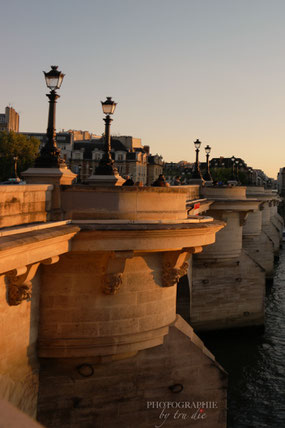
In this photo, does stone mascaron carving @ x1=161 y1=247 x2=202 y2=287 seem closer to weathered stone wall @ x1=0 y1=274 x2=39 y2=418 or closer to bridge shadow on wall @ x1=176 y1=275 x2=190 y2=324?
weathered stone wall @ x1=0 y1=274 x2=39 y2=418

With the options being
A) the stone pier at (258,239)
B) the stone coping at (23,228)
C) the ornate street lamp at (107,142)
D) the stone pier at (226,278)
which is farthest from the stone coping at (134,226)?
the stone pier at (258,239)

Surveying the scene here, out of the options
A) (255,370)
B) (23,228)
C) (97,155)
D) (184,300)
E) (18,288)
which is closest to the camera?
(23,228)

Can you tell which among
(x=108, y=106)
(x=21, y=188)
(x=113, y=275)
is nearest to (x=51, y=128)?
(x=21, y=188)

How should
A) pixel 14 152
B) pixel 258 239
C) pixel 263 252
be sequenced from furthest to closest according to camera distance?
pixel 14 152, pixel 263 252, pixel 258 239

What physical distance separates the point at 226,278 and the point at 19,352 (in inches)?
783

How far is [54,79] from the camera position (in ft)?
33.3

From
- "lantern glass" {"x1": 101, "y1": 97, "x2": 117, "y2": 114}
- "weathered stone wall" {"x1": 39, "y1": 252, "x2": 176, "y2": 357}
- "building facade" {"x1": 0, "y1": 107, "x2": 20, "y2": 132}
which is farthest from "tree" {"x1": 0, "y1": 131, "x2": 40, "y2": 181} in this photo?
"weathered stone wall" {"x1": 39, "y1": 252, "x2": 176, "y2": 357}

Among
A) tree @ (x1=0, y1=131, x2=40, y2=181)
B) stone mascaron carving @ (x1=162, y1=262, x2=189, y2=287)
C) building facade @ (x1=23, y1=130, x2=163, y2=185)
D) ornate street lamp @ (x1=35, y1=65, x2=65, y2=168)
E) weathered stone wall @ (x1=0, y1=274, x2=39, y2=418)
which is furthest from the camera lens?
building facade @ (x1=23, y1=130, x2=163, y2=185)

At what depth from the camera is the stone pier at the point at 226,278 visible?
2638cm

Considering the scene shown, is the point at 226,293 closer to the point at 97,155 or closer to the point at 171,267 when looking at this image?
the point at 171,267

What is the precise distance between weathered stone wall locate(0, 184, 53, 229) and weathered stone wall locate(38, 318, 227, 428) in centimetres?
286

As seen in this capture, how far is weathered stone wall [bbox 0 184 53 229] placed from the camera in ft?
24.8

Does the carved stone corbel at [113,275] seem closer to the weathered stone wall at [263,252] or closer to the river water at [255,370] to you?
the river water at [255,370]

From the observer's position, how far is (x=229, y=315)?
27.3 m
